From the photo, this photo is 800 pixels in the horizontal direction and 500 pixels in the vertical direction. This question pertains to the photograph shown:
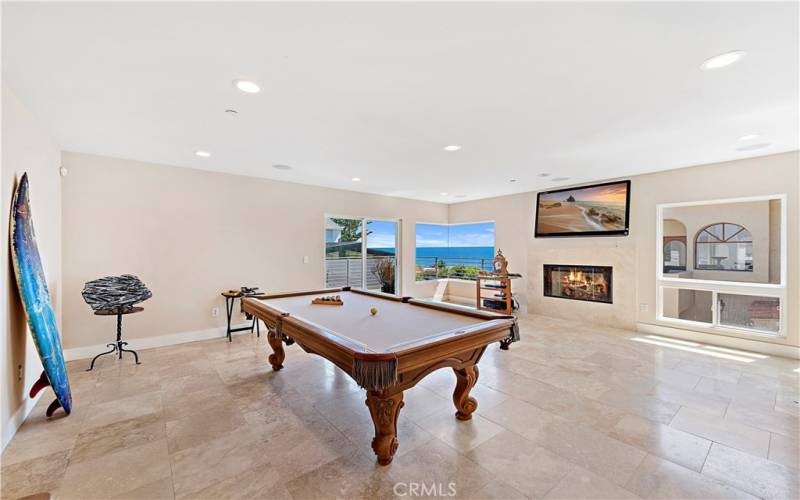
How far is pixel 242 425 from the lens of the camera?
2.45 m

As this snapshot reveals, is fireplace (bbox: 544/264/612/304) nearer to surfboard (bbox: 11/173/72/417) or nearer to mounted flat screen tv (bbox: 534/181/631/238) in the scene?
mounted flat screen tv (bbox: 534/181/631/238)

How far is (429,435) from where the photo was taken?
2311 mm

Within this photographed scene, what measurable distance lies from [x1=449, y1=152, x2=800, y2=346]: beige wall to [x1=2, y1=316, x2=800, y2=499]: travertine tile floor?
165 centimetres

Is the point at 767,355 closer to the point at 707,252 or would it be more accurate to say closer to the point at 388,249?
the point at 707,252

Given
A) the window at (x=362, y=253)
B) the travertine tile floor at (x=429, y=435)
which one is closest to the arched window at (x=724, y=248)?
the travertine tile floor at (x=429, y=435)

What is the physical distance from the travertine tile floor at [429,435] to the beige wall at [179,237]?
950 mm

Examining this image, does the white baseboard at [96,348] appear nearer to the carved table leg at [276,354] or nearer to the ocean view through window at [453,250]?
the carved table leg at [276,354]

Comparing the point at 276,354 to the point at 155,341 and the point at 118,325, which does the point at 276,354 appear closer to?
the point at 118,325

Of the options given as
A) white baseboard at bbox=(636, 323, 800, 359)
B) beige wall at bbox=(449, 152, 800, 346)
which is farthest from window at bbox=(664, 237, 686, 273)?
white baseboard at bbox=(636, 323, 800, 359)

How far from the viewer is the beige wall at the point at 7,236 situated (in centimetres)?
222

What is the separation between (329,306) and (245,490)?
1.78 m

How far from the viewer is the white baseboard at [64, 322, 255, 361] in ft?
12.8

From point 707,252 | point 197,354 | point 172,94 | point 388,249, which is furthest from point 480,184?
point 197,354

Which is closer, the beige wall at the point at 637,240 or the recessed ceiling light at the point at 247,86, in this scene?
the recessed ceiling light at the point at 247,86
